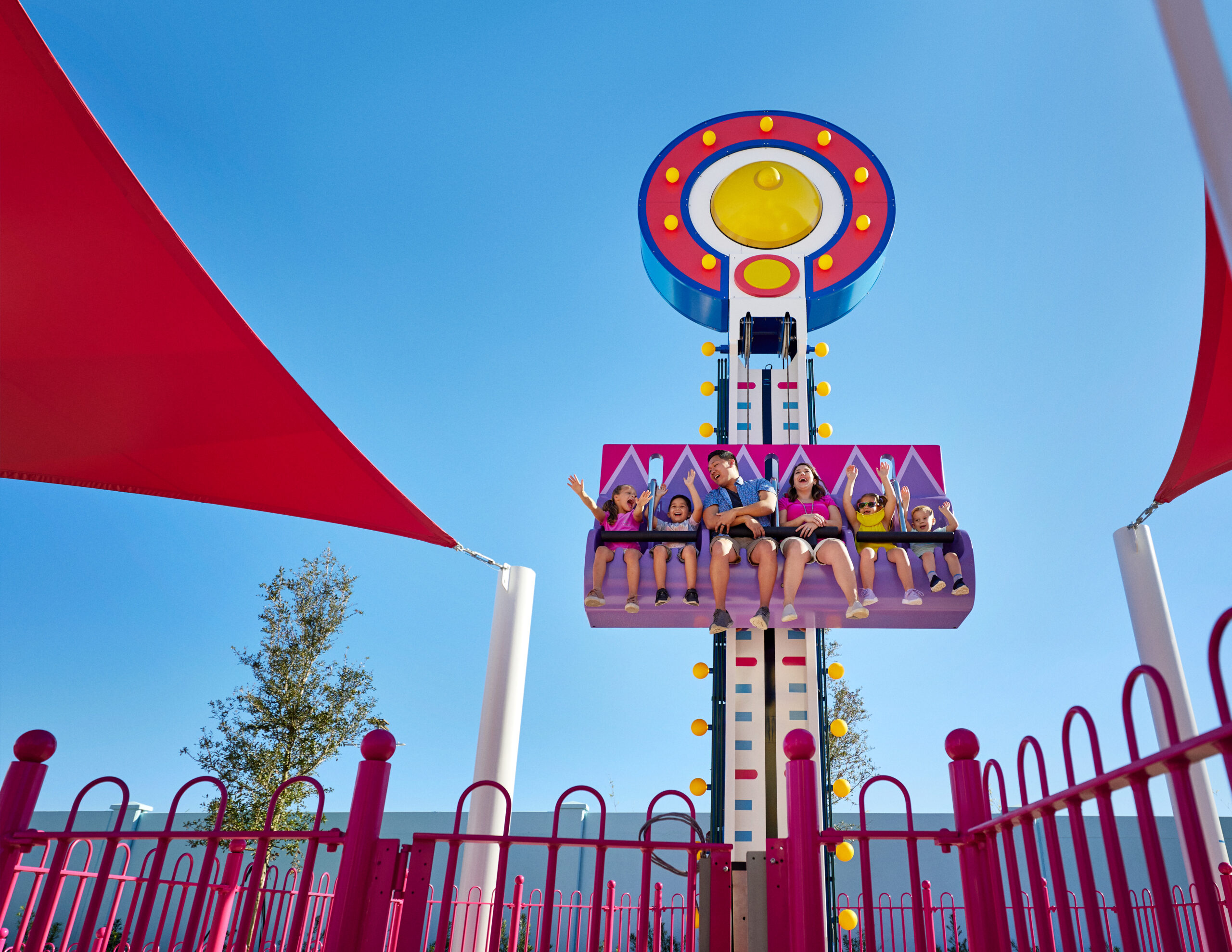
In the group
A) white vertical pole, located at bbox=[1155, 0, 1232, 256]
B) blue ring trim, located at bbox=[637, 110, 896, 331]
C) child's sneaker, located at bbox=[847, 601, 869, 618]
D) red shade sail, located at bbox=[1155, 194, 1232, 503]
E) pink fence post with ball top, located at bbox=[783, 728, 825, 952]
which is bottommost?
pink fence post with ball top, located at bbox=[783, 728, 825, 952]

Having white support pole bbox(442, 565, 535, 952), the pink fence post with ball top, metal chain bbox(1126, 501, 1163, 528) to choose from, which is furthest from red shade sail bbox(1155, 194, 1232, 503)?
white support pole bbox(442, 565, 535, 952)

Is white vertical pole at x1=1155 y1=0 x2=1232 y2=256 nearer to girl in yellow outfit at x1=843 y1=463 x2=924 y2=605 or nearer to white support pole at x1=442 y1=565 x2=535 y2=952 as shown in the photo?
girl in yellow outfit at x1=843 y1=463 x2=924 y2=605

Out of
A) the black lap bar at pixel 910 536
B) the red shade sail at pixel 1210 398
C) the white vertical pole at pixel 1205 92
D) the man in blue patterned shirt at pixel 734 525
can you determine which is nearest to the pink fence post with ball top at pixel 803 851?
the white vertical pole at pixel 1205 92

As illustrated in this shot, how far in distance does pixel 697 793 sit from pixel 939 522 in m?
2.32

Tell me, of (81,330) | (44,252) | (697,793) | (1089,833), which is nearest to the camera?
(44,252)

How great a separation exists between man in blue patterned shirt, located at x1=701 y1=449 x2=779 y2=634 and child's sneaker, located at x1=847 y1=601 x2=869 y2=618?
483 millimetres

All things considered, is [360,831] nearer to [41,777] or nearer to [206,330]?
[41,777]

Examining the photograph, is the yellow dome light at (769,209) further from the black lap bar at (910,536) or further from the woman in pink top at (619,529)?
the black lap bar at (910,536)

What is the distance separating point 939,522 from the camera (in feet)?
18.0

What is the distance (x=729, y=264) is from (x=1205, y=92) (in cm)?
577

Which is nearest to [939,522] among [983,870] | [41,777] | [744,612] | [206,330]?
[744,612]

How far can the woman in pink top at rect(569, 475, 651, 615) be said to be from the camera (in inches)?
211

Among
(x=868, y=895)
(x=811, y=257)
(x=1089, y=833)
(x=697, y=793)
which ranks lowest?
(x=868, y=895)

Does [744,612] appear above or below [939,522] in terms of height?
below
